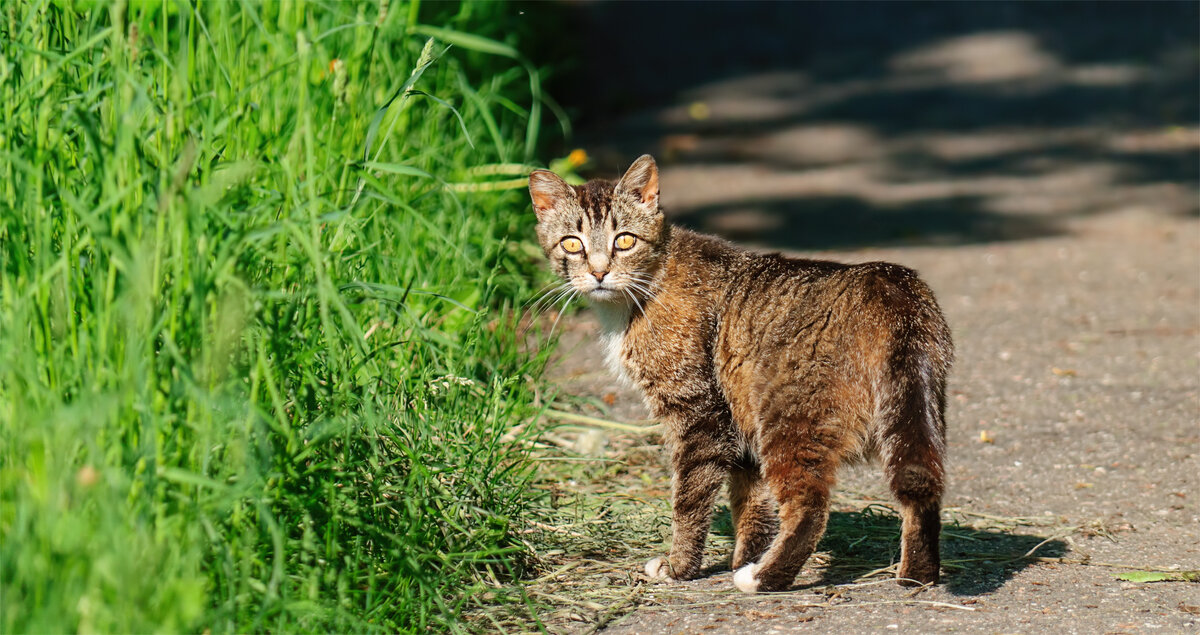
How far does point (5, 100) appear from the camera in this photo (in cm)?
301

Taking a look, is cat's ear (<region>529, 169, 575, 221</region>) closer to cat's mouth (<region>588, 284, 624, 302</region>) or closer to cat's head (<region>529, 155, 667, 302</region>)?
cat's head (<region>529, 155, 667, 302</region>)

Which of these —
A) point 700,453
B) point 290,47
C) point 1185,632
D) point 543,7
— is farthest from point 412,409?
point 543,7

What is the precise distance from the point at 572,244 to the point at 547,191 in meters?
0.25

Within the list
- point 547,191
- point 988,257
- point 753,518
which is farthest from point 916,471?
point 988,257

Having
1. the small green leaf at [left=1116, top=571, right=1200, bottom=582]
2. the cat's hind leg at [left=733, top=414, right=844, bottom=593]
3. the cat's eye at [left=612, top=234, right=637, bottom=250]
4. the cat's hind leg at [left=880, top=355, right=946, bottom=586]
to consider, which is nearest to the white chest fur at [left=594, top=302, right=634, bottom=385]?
the cat's eye at [left=612, top=234, right=637, bottom=250]

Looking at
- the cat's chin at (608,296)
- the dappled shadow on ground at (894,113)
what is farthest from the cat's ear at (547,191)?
the dappled shadow on ground at (894,113)

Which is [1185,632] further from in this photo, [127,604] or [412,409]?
[127,604]

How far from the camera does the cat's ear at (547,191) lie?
172 inches

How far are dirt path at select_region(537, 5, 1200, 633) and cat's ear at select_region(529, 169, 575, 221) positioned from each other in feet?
3.10

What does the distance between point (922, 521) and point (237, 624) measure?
172 centimetres

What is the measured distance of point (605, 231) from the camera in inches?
167

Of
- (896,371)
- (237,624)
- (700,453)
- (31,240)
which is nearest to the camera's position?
(237,624)

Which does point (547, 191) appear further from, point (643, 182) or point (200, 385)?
point (200, 385)

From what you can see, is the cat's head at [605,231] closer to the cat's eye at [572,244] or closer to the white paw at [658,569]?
the cat's eye at [572,244]
